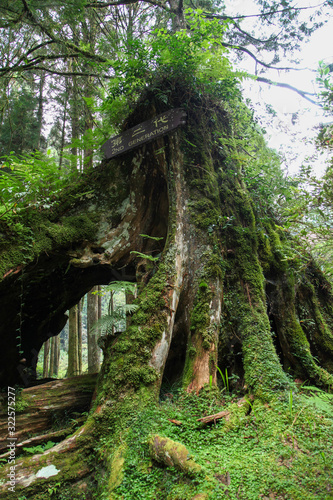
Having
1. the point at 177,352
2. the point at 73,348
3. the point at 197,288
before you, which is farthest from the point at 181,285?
the point at 73,348

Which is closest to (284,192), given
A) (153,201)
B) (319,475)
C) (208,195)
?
(208,195)

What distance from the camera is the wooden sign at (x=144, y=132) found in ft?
16.0

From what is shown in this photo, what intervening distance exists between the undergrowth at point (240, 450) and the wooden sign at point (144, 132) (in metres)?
4.19

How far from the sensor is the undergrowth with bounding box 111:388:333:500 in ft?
6.77

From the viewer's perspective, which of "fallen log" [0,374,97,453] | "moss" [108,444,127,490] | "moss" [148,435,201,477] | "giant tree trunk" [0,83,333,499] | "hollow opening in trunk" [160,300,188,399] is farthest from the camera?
"hollow opening in trunk" [160,300,188,399]

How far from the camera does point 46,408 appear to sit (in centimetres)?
430

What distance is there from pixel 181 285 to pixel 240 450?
2.19 metres

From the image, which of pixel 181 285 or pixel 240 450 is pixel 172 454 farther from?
pixel 181 285

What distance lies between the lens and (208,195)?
5066 mm

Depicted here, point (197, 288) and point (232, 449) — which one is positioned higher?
point (197, 288)

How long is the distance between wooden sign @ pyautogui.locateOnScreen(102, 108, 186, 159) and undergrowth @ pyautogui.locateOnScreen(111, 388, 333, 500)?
419cm

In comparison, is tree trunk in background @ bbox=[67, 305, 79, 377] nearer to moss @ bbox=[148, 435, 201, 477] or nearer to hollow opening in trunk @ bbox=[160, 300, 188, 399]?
hollow opening in trunk @ bbox=[160, 300, 188, 399]

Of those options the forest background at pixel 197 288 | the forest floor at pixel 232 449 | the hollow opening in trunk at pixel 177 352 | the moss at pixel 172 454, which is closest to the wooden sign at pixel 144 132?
the forest background at pixel 197 288

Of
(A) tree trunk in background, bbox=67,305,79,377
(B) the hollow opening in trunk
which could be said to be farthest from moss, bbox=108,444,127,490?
(A) tree trunk in background, bbox=67,305,79,377
